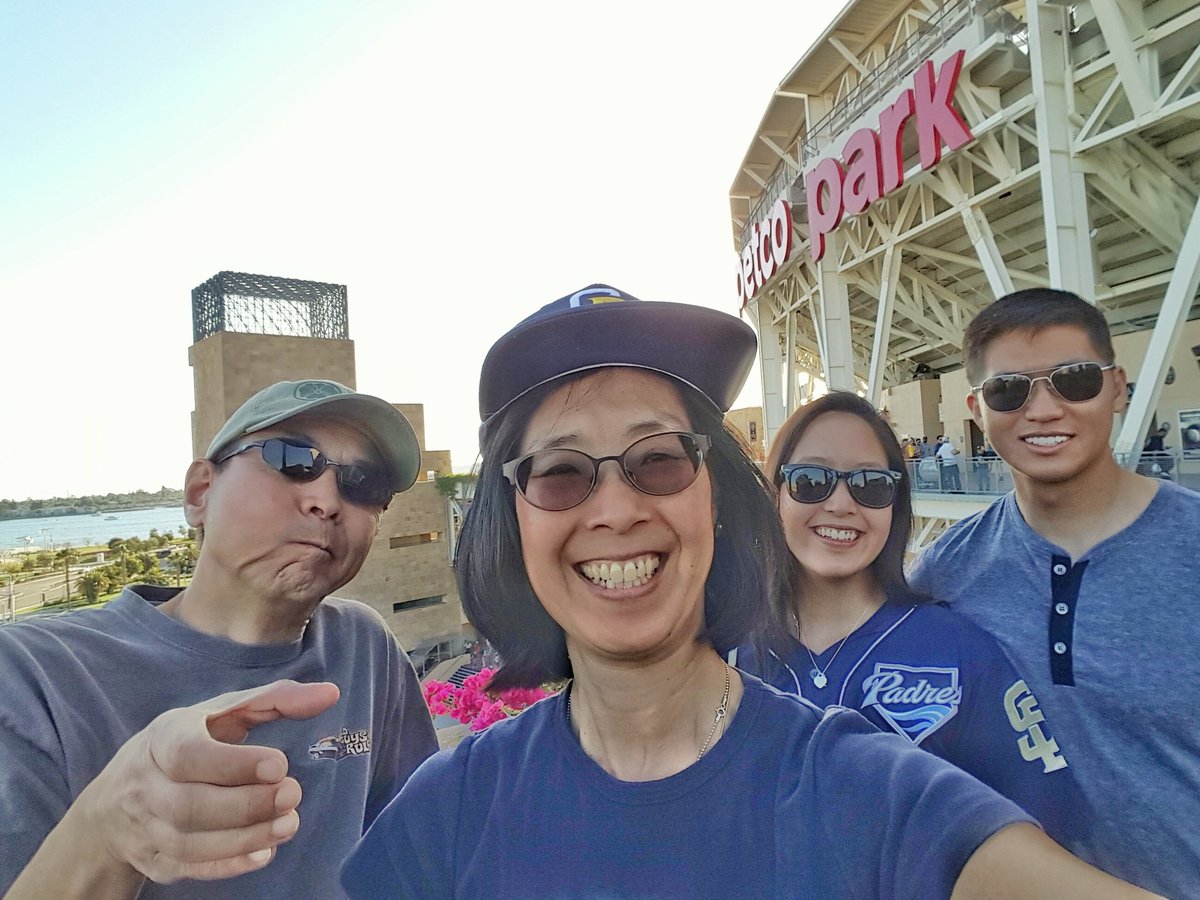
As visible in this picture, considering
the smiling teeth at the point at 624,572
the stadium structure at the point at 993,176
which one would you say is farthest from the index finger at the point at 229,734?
the stadium structure at the point at 993,176

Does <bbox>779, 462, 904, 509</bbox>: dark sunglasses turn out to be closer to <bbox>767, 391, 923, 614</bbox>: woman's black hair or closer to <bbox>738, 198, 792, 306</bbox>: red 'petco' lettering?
<bbox>767, 391, 923, 614</bbox>: woman's black hair

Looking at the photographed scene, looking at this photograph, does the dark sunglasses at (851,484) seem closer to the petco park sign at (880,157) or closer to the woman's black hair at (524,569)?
the woman's black hair at (524,569)

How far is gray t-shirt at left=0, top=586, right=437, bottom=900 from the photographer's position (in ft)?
4.88

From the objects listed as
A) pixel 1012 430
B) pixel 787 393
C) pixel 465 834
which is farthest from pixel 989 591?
pixel 787 393

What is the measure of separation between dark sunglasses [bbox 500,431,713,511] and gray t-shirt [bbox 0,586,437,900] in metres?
1.18

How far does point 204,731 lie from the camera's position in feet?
3.33

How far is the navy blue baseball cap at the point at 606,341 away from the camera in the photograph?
50.6 inches

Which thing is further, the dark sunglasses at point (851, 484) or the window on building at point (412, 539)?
the window on building at point (412, 539)

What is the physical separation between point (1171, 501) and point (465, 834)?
2.54 metres

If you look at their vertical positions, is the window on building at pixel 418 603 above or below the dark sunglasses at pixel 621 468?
below

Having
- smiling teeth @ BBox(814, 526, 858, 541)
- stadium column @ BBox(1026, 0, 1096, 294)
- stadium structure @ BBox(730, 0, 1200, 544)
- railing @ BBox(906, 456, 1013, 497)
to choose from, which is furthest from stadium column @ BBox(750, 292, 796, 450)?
smiling teeth @ BBox(814, 526, 858, 541)

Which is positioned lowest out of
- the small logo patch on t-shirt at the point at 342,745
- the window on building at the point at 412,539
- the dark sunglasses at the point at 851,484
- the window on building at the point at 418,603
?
the window on building at the point at 418,603

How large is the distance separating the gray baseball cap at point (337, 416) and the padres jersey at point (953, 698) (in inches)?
53.8

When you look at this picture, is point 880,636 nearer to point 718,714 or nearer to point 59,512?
point 718,714
